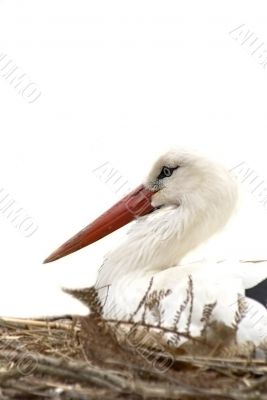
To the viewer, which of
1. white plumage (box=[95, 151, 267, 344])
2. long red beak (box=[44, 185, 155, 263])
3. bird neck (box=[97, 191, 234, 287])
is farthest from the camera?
long red beak (box=[44, 185, 155, 263])

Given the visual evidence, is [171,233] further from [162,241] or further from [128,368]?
[128,368]

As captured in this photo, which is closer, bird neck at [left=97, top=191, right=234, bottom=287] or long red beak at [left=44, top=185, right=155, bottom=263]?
bird neck at [left=97, top=191, right=234, bottom=287]

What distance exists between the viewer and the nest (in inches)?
119

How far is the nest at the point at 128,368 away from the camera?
9.90ft

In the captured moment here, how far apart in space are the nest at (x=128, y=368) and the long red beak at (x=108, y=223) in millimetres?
741

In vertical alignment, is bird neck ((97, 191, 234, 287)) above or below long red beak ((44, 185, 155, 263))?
below

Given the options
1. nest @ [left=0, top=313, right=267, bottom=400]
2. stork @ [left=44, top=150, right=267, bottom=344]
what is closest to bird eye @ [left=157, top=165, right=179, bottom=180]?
Answer: stork @ [left=44, top=150, right=267, bottom=344]

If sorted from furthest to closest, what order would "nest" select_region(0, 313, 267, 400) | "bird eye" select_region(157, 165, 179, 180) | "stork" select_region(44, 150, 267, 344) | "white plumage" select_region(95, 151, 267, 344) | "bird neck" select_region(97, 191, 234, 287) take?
"bird eye" select_region(157, 165, 179, 180)
"bird neck" select_region(97, 191, 234, 287)
"white plumage" select_region(95, 151, 267, 344)
"stork" select_region(44, 150, 267, 344)
"nest" select_region(0, 313, 267, 400)

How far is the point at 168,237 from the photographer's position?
4.41 m

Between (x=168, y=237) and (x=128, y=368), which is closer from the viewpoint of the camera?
(x=128, y=368)

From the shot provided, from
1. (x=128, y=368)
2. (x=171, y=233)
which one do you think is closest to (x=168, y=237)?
(x=171, y=233)

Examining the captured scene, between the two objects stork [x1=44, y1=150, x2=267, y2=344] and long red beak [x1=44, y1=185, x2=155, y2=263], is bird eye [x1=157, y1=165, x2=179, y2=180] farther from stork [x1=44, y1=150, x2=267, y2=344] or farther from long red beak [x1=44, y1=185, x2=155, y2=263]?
long red beak [x1=44, y1=185, x2=155, y2=263]

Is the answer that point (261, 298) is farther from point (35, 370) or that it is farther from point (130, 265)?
point (35, 370)

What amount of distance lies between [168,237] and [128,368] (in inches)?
51.8
